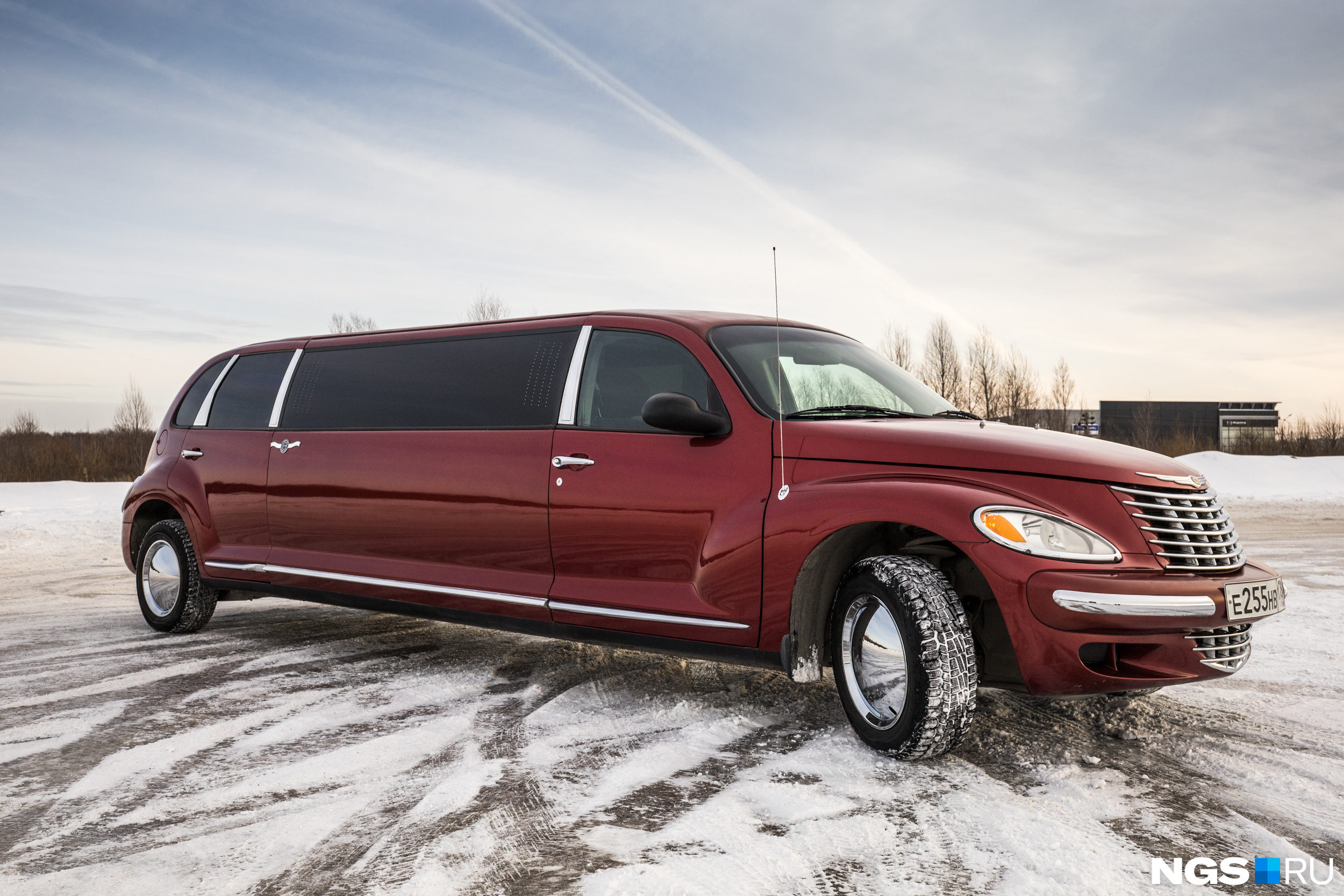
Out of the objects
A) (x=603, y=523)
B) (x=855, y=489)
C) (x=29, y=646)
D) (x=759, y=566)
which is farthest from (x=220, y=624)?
(x=855, y=489)

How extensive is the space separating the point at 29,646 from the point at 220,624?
4.17 ft

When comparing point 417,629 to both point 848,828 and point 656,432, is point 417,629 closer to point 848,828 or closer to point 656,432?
point 656,432

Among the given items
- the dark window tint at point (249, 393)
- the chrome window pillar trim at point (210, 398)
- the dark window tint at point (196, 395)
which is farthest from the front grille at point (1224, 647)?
the dark window tint at point (196, 395)

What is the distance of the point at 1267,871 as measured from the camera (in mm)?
2855

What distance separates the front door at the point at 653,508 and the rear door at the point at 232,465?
259 cm

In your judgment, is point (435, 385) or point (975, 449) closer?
point (975, 449)

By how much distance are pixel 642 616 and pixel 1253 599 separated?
245cm

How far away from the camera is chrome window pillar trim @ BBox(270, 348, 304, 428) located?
6438mm

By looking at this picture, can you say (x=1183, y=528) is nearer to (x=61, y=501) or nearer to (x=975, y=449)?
(x=975, y=449)

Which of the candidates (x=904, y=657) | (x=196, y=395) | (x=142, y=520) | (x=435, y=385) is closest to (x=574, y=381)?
(x=435, y=385)

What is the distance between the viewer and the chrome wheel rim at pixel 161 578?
22.7 ft

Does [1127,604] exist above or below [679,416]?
below

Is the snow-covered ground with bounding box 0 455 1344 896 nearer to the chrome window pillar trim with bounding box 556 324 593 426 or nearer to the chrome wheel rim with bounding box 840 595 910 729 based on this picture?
the chrome wheel rim with bounding box 840 595 910 729

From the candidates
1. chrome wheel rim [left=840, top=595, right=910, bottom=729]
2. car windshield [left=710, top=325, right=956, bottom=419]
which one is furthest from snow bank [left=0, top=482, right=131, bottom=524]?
chrome wheel rim [left=840, top=595, right=910, bottom=729]
